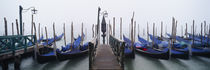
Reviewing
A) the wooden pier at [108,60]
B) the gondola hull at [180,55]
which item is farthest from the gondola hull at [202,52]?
the wooden pier at [108,60]

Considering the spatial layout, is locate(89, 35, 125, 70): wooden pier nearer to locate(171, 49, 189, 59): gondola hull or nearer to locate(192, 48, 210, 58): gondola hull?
locate(171, 49, 189, 59): gondola hull

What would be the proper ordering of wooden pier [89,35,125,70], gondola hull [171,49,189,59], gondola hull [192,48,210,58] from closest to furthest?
wooden pier [89,35,125,70], gondola hull [171,49,189,59], gondola hull [192,48,210,58]

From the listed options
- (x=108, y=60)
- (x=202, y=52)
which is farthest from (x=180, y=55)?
(x=108, y=60)

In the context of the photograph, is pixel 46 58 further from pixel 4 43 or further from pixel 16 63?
pixel 4 43

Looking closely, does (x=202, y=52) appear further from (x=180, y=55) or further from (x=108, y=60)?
(x=108, y=60)

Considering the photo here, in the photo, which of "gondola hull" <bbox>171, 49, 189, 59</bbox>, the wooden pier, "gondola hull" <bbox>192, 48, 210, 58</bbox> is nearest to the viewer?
the wooden pier

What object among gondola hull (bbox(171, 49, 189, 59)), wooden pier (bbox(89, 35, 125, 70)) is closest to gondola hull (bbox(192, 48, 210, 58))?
gondola hull (bbox(171, 49, 189, 59))

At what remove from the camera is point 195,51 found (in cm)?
729

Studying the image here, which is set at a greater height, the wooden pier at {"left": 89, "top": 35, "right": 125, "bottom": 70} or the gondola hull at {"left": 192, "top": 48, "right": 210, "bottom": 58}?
the wooden pier at {"left": 89, "top": 35, "right": 125, "bottom": 70}

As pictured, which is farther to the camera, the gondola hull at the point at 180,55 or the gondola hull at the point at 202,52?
the gondola hull at the point at 202,52

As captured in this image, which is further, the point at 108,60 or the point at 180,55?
the point at 180,55

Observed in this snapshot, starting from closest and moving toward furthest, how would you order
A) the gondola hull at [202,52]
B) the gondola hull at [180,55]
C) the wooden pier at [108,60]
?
the wooden pier at [108,60] < the gondola hull at [180,55] < the gondola hull at [202,52]

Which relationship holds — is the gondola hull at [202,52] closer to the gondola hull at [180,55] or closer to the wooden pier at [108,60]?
the gondola hull at [180,55]

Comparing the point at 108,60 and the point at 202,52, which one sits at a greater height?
the point at 108,60
